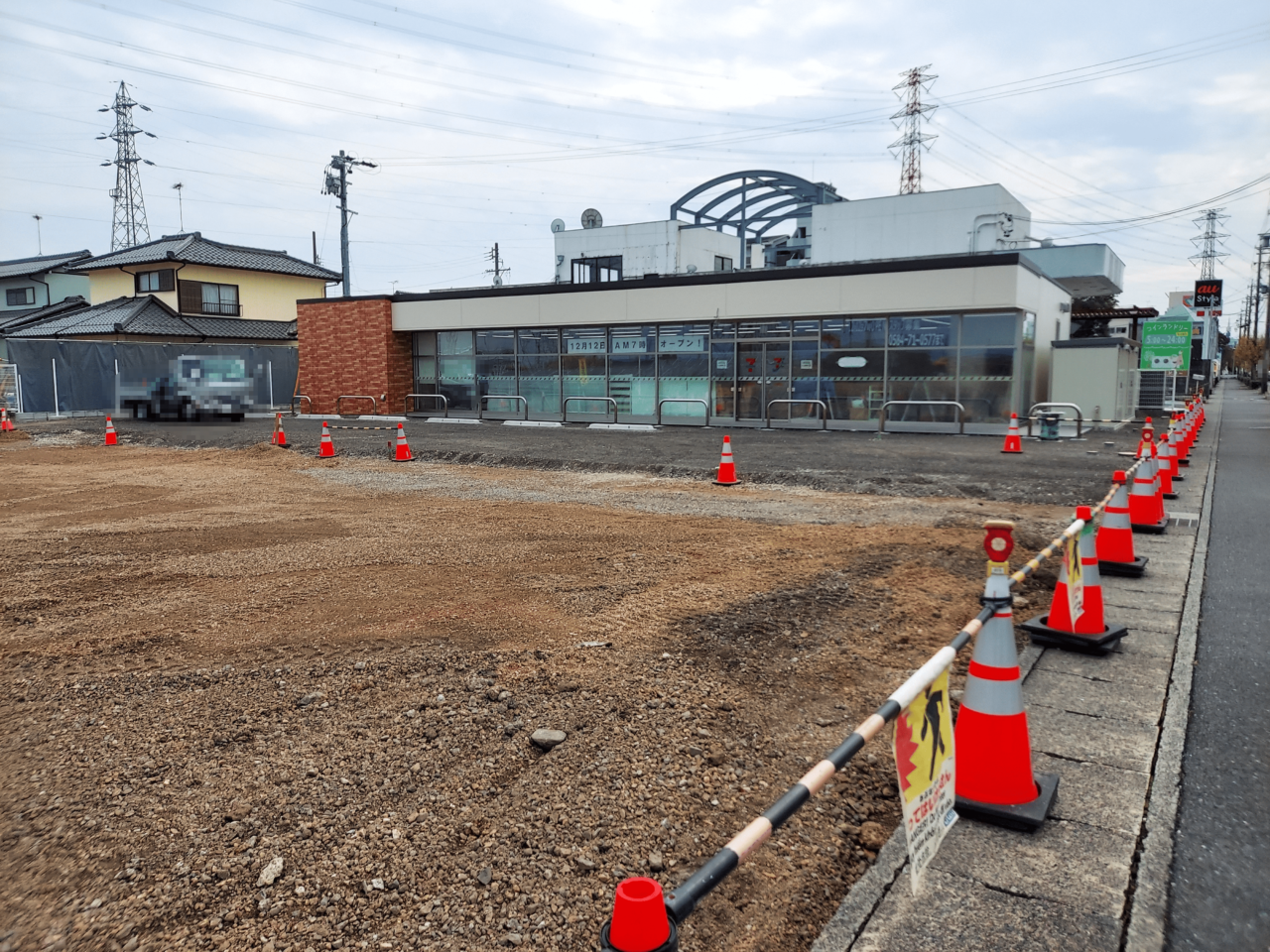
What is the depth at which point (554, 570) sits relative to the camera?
6680 mm

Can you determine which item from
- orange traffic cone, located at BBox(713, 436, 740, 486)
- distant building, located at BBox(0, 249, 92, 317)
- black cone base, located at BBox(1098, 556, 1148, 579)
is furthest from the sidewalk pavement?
distant building, located at BBox(0, 249, 92, 317)

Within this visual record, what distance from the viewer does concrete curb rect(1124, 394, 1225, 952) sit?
2.54 m

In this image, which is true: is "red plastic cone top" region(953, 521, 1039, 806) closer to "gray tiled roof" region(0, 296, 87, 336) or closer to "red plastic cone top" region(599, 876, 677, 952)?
"red plastic cone top" region(599, 876, 677, 952)

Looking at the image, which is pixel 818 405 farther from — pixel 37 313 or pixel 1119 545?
pixel 37 313

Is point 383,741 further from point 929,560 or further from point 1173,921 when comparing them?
point 929,560

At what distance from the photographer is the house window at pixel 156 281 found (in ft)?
122

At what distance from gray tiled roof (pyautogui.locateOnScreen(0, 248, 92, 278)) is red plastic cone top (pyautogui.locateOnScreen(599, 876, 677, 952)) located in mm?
49658

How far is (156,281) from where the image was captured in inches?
1489

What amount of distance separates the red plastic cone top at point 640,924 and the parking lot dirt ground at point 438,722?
98cm

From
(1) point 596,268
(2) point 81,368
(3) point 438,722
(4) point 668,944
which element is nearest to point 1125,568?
(3) point 438,722

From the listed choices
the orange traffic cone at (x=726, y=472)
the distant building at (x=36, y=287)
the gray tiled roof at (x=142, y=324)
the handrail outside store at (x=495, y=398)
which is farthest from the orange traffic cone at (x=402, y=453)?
the distant building at (x=36, y=287)

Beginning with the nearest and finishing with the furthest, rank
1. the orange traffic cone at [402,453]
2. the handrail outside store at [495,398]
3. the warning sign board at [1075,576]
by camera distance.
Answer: the warning sign board at [1075,576] → the orange traffic cone at [402,453] → the handrail outside store at [495,398]

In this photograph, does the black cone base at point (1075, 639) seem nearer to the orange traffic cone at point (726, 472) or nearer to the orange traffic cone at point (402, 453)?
the orange traffic cone at point (726, 472)

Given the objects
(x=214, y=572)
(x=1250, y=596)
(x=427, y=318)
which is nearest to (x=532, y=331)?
(x=427, y=318)
